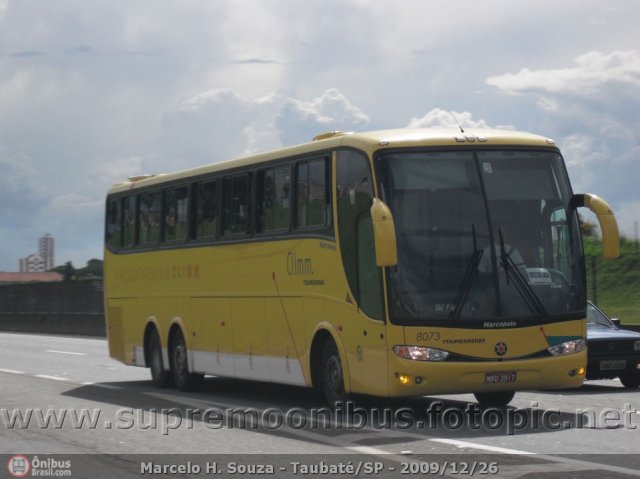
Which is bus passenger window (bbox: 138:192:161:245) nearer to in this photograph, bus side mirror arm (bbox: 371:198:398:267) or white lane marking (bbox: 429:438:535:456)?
bus side mirror arm (bbox: 371:198:398:267)

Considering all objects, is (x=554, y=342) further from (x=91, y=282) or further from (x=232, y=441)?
(x=91, y=282)

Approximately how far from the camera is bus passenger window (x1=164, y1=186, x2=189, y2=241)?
68.3ft

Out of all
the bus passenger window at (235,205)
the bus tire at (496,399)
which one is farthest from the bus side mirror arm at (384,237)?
the bus passenger window at (235,205)

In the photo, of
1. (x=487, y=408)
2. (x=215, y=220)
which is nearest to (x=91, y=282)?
(x=215, y=220)

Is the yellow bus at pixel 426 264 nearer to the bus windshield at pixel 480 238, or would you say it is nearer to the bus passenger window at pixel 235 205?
the bus windshield at pixel 480 238

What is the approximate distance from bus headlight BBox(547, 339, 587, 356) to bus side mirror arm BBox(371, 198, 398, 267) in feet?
7.13

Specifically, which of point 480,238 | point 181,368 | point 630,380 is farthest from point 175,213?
point 480,238

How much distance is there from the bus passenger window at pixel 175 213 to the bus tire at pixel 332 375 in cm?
541

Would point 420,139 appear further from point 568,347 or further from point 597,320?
point 597,320

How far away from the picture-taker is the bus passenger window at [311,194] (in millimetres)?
15930

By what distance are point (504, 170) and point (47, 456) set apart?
233 inches

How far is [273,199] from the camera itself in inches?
688

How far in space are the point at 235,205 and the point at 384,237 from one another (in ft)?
18.3

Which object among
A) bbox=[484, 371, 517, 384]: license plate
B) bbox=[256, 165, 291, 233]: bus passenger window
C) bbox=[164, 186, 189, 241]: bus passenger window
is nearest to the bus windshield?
bbox=[484, 371, 517, 384]: license plate
